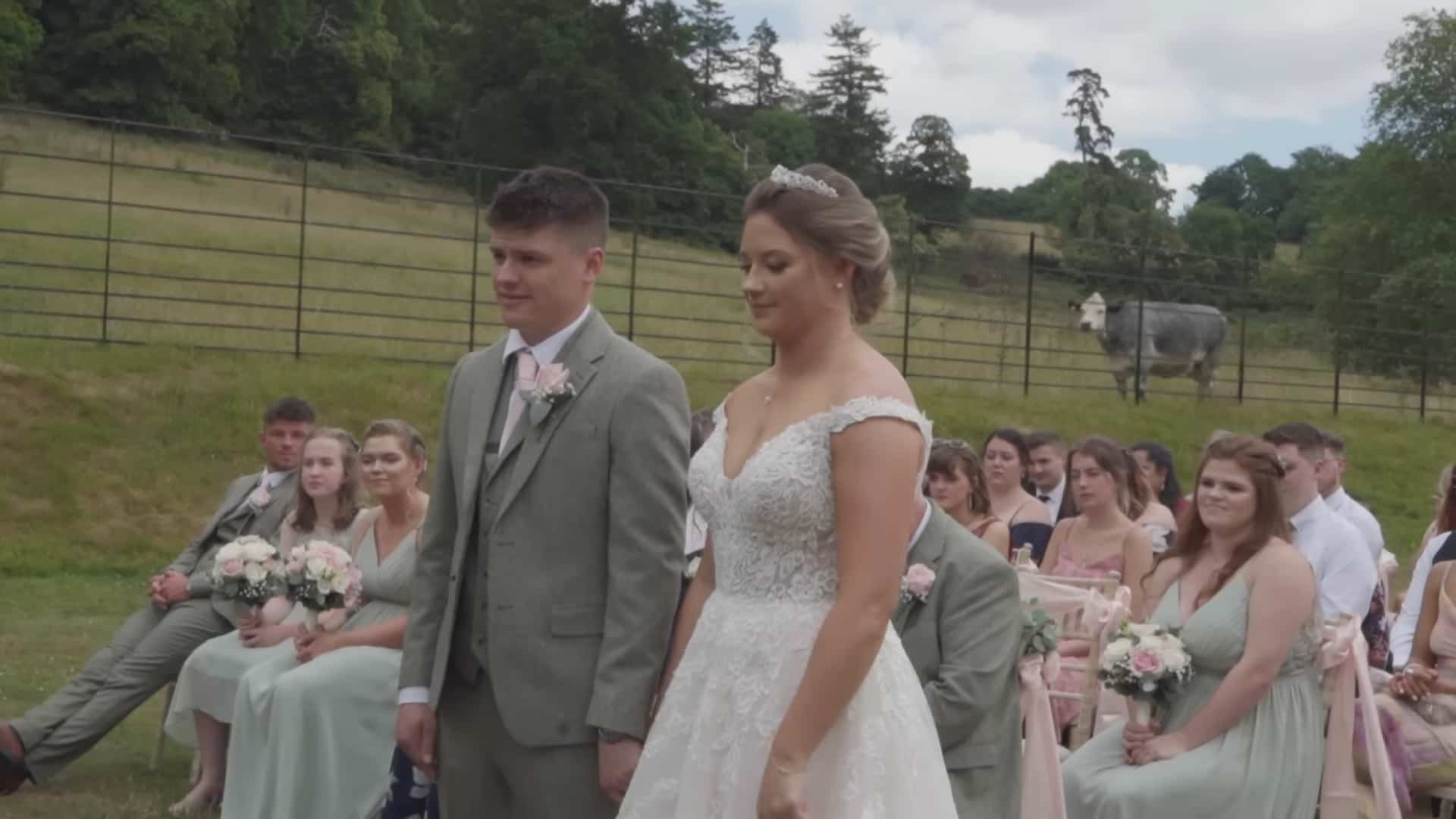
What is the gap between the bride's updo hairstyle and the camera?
10.9 ft

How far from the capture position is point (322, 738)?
23.4ft

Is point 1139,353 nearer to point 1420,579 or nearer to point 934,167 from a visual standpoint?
point 1420,579

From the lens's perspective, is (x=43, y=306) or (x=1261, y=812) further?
→ (x=43, y=306)

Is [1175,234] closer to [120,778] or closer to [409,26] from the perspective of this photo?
[409,26]

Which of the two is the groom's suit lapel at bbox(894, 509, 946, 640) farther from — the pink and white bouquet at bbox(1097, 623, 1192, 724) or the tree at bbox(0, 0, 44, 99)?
the tree at bbox(0, 0, 44, 99)

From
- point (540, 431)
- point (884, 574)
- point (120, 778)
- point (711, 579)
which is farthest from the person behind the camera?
point (120, 778)

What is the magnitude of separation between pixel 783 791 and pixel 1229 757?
3.56 metres

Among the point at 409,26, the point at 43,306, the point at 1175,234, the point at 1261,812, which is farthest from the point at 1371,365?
the point at 409,26

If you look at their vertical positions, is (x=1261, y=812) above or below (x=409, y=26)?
below

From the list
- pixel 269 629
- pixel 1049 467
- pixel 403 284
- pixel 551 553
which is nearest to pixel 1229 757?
pixel 551 553

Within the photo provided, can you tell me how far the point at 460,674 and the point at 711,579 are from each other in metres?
0.81

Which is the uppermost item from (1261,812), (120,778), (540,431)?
(540,431)

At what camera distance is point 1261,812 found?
247 inches

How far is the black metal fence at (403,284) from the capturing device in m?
21.5
